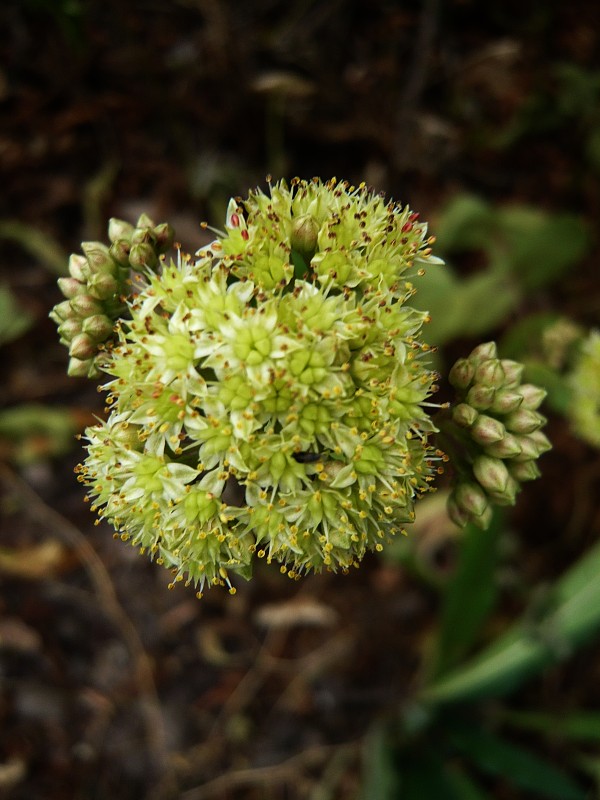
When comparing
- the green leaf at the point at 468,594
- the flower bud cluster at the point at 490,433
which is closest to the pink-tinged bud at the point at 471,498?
the flower bud cluster at the point at 490,433

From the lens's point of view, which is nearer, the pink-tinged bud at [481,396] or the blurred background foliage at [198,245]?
the pink-tinged bud at [481,396]

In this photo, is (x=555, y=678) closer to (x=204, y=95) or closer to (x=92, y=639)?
(x=92, y=639)

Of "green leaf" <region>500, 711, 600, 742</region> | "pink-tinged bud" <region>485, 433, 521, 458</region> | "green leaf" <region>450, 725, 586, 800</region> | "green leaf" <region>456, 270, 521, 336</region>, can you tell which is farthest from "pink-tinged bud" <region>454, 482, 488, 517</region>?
"green leaf" <region>500, 711, 600, 742</region>

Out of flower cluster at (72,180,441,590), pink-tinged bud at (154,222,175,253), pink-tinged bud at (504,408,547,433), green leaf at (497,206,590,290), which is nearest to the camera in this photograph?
flower cluster at (72,180,441,590)

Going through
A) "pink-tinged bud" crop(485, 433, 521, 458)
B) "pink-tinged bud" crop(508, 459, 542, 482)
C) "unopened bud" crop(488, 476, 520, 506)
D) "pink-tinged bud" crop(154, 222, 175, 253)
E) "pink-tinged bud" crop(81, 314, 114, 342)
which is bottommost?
"unopened bud" crop(488, 476, 520, 506)

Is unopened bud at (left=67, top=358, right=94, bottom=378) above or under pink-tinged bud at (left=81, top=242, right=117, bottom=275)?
under

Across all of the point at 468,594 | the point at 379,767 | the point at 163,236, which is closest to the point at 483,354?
the point at 163,236

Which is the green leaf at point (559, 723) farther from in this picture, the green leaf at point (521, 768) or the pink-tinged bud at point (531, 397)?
the pink-tinged bud at point (531, 397)

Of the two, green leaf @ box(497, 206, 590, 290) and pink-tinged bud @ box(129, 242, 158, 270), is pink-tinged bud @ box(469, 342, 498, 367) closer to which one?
pink-tinged bud @ box(129, 242, 158, 270)
